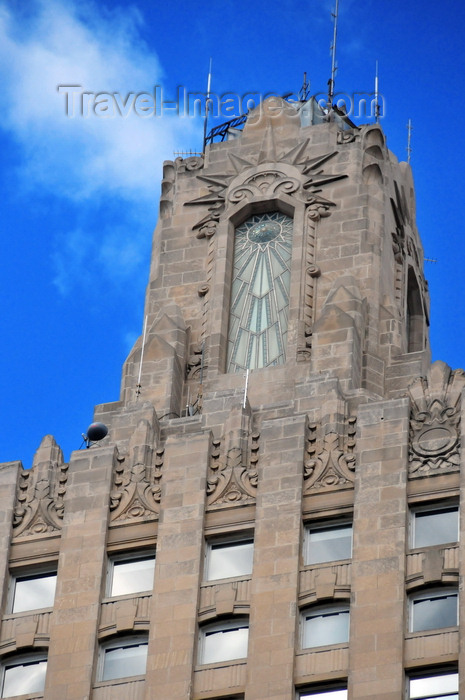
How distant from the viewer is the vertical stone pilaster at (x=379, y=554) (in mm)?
64938

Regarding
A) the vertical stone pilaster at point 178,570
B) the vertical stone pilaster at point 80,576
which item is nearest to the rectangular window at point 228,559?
the vertical stone pilaster at point 178,570

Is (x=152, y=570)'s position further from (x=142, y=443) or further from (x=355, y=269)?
(x=355, y=269)

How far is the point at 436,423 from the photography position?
6912 cm

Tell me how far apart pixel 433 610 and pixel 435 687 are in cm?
233

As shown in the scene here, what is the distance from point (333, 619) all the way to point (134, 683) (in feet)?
18.5

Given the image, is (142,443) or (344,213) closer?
(142,443)

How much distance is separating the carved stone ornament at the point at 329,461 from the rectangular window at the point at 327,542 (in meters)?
1.07

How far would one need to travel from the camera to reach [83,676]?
67.8m

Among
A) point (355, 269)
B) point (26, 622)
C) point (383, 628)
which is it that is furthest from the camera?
point (355, 269)

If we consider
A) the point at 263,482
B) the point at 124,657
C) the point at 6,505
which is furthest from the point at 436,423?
the point at 6,505

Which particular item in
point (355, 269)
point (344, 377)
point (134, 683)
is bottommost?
point (134, 683)

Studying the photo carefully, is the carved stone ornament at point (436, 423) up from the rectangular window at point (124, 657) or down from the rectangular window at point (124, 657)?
up

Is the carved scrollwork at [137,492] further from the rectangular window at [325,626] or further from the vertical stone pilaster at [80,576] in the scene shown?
the rectangular window at [325,626]

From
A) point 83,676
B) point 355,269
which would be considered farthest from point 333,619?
point 355,269
